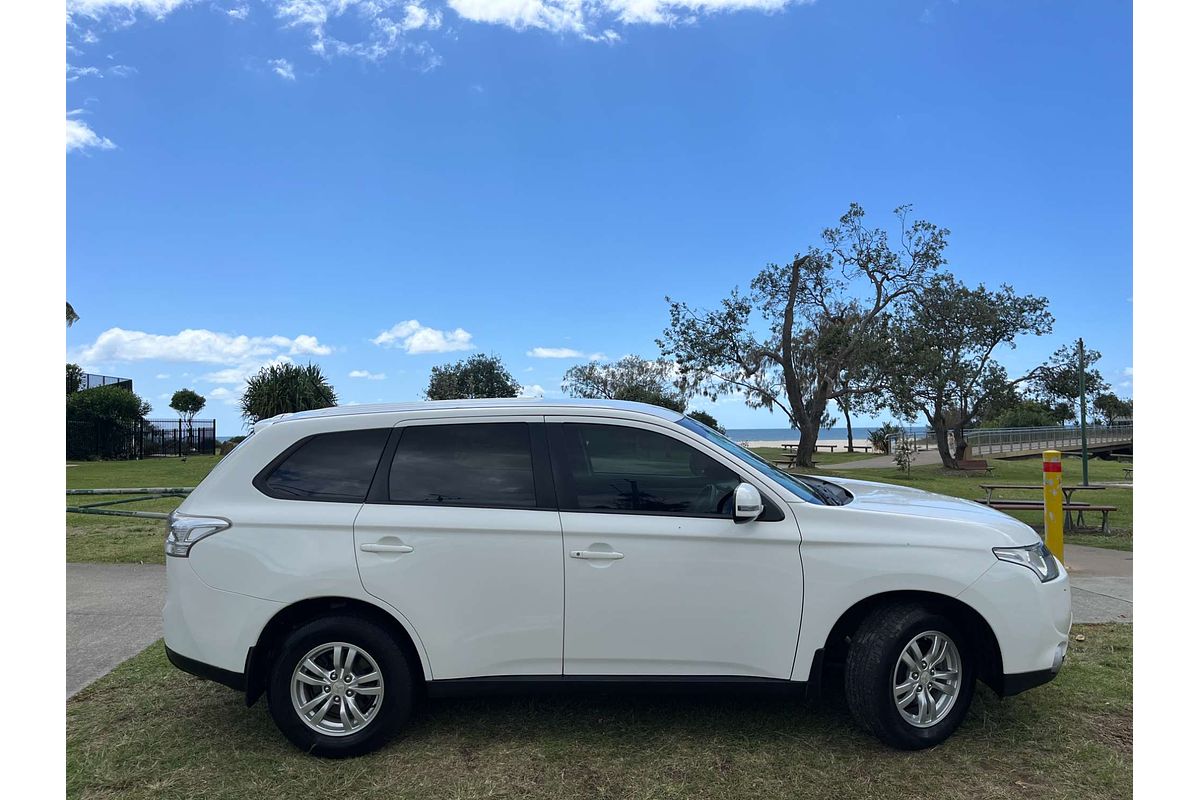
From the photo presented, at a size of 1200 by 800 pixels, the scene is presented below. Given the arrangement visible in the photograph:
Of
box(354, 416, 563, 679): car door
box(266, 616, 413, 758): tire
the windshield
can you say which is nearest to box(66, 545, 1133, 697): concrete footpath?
box(266, 616, 413, 758): tire

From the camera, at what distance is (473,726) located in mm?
4422

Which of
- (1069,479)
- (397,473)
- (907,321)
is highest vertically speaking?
(907,321)

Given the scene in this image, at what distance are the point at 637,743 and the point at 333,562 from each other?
1869 mm

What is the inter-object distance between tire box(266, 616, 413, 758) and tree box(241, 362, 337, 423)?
150ft

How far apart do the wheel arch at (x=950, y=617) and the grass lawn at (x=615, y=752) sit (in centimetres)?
41

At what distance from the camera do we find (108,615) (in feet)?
22.9

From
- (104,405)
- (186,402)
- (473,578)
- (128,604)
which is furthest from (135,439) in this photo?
(473,578)

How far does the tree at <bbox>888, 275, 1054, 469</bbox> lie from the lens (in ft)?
112

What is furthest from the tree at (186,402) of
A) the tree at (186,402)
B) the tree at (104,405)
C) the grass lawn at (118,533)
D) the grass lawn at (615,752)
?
the grass lawn at (615,752)

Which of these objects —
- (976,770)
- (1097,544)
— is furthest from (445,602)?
(1097,544)

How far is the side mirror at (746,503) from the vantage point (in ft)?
12.7

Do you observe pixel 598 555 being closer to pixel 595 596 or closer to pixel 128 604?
pixel 595 596

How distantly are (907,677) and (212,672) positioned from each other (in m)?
3.63

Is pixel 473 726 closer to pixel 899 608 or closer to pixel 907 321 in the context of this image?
pixel 899 608
